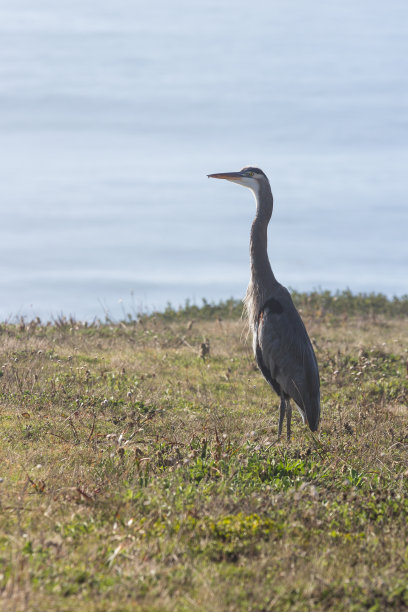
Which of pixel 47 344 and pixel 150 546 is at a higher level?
pixel 47 344

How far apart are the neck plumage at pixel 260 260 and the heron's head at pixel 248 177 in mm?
95

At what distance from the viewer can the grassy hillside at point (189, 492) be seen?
446 cm

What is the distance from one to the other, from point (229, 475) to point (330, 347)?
8537 mm

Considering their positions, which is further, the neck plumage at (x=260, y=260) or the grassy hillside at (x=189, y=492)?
the neck plumage at (x=260, y=260)

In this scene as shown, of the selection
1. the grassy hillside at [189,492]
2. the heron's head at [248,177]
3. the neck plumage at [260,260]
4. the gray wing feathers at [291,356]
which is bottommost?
the grassy hillside at [189,492]

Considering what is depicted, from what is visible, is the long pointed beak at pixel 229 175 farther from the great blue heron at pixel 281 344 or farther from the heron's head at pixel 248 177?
the great blue heron at pixel 281 344

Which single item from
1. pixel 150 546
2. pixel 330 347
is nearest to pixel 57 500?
pixel 150 546

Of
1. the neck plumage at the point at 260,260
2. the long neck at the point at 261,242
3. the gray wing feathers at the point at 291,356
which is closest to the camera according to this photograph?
the gray wing feathers at the point at 291,356

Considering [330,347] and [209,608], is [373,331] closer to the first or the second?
[330,347]

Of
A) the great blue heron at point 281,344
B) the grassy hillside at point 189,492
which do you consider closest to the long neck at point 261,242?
the great blue heron at point 281,344

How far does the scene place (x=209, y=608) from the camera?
420 centimetres

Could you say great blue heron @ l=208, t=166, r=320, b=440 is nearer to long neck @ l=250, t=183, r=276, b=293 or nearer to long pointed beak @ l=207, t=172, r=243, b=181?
long neck @ l=250, t=183, r=276, b=293

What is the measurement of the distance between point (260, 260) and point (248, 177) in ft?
4.47

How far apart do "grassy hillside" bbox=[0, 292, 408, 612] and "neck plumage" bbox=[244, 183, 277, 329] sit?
60.5 inches
